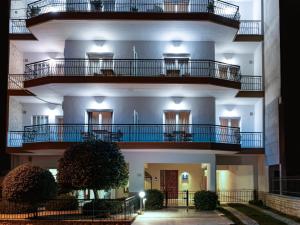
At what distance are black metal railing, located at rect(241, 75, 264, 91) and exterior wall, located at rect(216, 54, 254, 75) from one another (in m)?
0.71

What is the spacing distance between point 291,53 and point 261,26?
514 centimetres

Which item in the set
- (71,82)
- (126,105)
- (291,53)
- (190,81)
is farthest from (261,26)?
(71,82)

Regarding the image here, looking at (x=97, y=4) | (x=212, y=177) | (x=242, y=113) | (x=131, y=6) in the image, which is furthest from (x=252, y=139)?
(x=97, y=4)

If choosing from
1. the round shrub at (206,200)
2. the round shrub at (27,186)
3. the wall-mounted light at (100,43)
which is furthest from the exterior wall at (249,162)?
→ the round shrub at (27,186)

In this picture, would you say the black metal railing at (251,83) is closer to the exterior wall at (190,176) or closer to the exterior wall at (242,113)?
the exterior wall at (242,113)

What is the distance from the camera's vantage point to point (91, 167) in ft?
80.3

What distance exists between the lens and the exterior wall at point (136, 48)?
32062mm

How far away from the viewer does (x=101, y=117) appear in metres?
32.0

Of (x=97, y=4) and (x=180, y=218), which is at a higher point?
(x=97, y=4)

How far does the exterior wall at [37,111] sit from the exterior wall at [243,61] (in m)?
11.2

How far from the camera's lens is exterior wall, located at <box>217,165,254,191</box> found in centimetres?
3527

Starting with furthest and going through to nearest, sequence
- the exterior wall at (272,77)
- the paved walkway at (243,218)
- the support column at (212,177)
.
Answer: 1. the support column at (212,177)
2. the exterior wall at (272,77)
3. the paved walkway at (243,218)

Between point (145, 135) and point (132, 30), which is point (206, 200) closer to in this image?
→ point (145, 135)

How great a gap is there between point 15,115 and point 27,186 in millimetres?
12454
